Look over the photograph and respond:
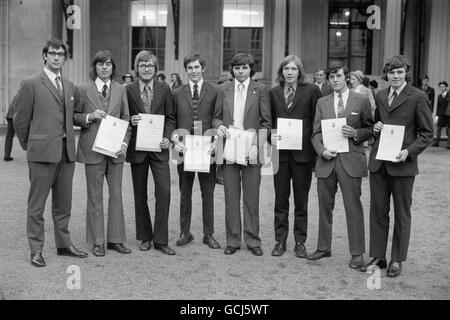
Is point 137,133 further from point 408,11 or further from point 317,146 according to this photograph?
point 408,11

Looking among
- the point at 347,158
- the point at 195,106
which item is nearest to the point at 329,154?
the point at 347,158

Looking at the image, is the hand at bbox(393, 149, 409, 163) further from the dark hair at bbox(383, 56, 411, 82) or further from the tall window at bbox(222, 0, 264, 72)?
the tall window at bbox(222, 0, 264, 72)

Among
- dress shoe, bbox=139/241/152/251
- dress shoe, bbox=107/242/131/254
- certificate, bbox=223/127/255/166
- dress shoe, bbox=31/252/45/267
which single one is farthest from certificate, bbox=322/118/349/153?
dress shoe, bbox=31/252/45/267

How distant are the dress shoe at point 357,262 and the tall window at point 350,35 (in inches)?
606

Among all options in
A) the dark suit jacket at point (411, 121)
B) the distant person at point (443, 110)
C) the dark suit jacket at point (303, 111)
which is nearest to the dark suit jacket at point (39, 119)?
the dark suit jacket at point (303, 111)

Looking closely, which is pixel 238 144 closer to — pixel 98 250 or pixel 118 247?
pixel 118 247

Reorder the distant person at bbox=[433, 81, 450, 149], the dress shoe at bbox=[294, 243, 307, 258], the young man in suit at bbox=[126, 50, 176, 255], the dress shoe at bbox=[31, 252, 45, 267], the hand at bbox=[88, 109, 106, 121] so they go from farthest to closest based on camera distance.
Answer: the distant person at bbox=[433, 81, 450, 149] < the young man in suit at bbox=[126, 50, 176, 255] < the dress shoe at bbox=[294, 243, 307, 258] < the hand at bbox=[88, 109, 106, 121] < the dress shoe at bbox=[31, 252, 45, 267]

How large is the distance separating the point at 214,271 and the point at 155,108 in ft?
6.56

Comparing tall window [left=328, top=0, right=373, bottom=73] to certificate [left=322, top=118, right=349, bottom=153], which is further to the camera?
tall window [left=328, top=0, right=373, bottom=73]

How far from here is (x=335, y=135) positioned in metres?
6.81

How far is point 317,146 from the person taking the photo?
6941 mm

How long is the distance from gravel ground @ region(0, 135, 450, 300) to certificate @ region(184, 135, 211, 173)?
1.00 meters

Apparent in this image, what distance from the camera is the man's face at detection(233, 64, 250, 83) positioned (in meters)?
7.27
